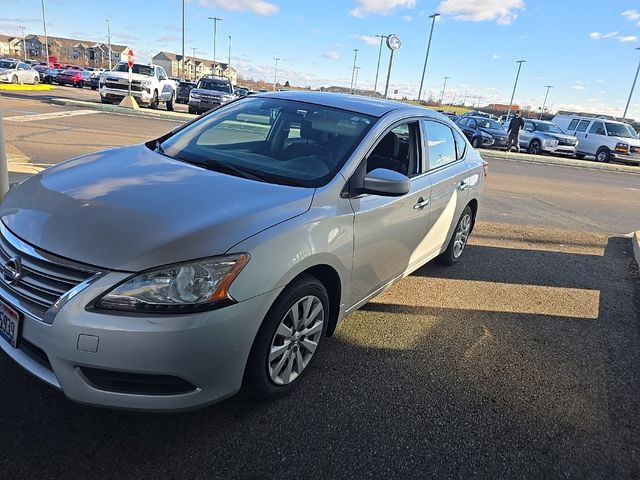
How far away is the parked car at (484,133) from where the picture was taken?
2289 cm

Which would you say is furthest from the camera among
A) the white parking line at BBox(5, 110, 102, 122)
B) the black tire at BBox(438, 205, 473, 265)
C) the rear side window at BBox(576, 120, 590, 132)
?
the rear side window at BBox(576, 120, 590, 132)

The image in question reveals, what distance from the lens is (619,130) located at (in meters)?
24.3

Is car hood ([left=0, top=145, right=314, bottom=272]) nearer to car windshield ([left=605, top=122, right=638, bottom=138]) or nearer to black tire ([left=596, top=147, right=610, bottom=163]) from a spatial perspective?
black tire ([left=596, top=147, right=610, bottom=163])

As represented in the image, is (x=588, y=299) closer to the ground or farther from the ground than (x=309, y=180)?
closer to the ground

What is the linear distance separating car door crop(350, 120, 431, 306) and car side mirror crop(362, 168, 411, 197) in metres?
0.10

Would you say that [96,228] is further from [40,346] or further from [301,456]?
[301,456]

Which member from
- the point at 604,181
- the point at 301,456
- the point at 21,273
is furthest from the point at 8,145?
the point at 604,181

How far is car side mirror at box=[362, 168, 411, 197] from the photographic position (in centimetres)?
304

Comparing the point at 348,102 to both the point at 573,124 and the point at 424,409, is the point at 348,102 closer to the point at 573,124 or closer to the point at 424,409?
the point at 424,409

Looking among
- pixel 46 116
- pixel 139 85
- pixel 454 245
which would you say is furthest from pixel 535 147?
pixel 454 245

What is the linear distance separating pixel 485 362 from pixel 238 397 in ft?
5.94

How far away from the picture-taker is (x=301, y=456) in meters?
2.44

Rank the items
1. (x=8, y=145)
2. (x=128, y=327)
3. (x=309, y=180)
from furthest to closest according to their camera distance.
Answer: (x=8, y=145)
(x=309, y=180)
(x=128, y=327)

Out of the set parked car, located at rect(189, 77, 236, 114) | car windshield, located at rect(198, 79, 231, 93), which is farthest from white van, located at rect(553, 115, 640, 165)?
car windshield, located at rect(198, 79, 231, 93)
